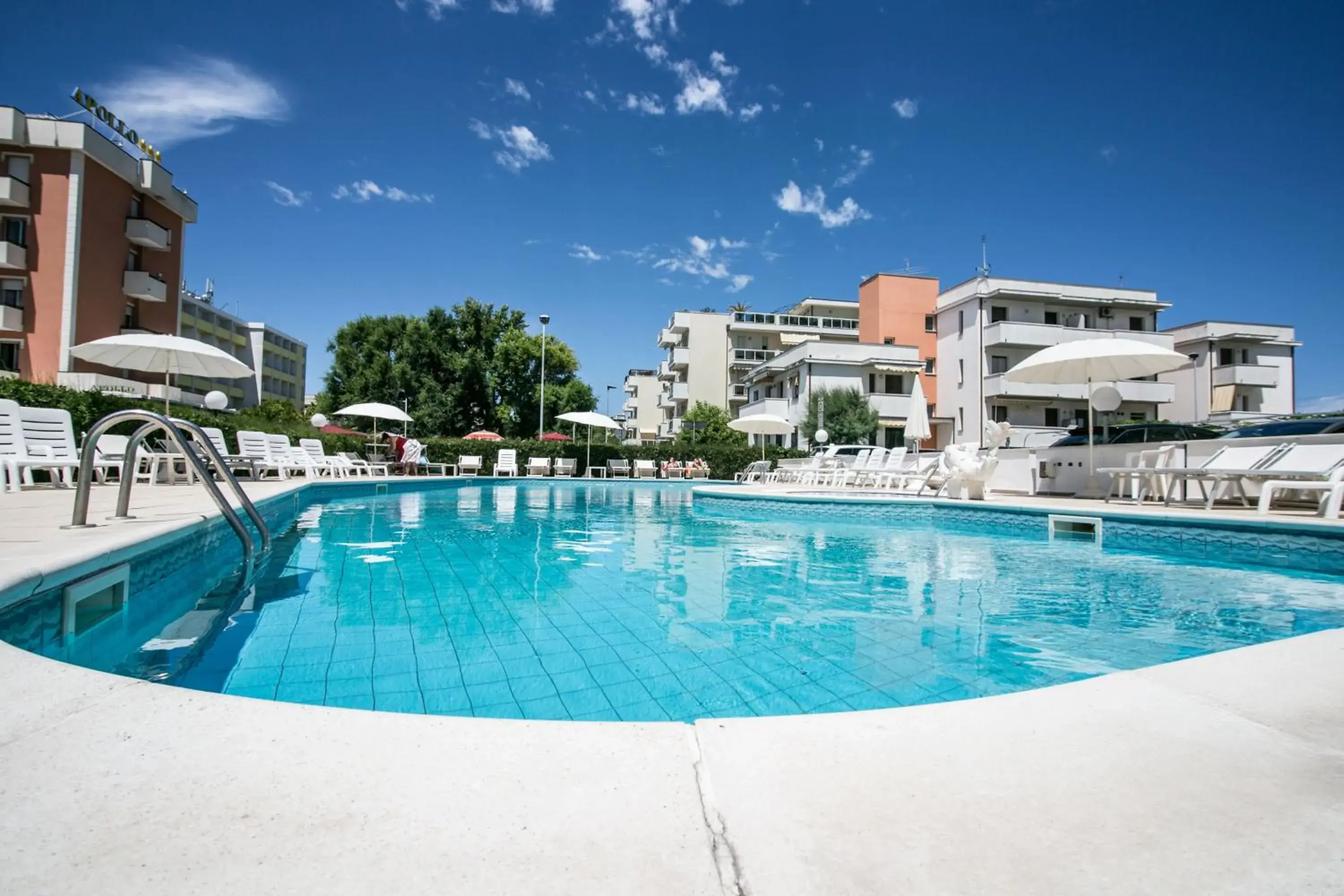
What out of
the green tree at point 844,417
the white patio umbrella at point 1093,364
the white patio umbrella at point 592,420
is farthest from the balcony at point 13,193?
the green tree at point 844,417

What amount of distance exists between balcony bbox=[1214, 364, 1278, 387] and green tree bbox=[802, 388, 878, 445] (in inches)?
839

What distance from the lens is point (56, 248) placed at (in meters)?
23.7

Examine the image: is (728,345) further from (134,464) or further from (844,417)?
(134,464)

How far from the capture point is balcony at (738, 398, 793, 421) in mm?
36344

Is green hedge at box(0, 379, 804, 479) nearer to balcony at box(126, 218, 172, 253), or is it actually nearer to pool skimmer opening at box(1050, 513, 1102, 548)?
balcony at box(126, 218, 172, 253)

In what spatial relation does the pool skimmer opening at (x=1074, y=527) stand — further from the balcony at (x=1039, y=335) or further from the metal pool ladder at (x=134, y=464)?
the balcony at (x=1039, y=335)

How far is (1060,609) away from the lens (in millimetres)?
4879

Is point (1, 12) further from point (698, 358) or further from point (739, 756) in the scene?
point (698, 358)

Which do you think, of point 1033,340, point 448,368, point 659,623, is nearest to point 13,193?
point 448,368

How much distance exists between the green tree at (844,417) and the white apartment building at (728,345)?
1507cm

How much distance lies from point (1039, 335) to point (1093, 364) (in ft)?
74.2

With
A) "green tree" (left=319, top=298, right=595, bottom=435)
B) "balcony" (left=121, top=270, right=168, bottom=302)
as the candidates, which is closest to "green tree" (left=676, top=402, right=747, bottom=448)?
"green tree" (left=319, top=298, right=595, bottom=435)

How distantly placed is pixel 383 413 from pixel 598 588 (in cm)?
1706

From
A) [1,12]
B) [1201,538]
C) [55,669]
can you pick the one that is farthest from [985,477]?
[1,12]
